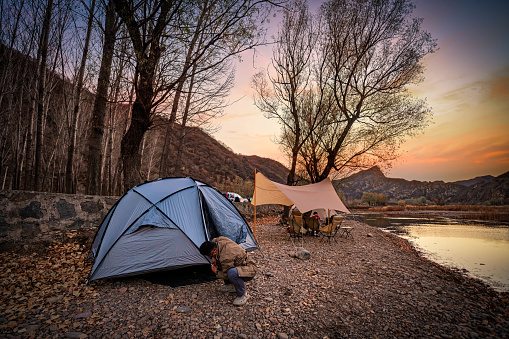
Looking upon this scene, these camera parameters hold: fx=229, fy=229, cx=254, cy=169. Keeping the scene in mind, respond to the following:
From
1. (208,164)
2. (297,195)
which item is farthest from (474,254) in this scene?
(208,164)

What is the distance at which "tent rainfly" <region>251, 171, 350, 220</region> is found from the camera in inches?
315

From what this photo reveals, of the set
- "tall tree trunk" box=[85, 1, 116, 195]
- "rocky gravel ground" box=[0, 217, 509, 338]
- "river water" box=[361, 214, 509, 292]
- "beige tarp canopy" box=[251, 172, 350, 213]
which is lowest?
"river water" box=[361, 214, 509, 292]

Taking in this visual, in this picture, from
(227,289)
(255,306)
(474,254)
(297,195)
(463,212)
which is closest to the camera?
(255,306)

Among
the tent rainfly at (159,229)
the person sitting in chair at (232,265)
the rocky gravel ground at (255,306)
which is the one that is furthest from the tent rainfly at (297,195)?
the person sitting in chair at (232,265)

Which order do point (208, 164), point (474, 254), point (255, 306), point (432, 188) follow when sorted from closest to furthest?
1. point (255, 306)
2. point (474, 254)
3. point (208, 164)
4. point (432, 188)

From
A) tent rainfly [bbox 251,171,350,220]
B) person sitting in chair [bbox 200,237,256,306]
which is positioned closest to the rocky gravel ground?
person sitting in chair [bbox 200,237,256,306]

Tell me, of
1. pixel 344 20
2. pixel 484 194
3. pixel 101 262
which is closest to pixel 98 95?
pixel 101 262

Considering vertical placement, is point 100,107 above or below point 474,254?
above

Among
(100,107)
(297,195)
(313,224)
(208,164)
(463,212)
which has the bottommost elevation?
(463,212)

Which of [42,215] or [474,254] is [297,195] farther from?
[474,254]

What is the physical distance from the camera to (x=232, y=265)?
3891 millimetres

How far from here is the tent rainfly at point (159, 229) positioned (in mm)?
4395

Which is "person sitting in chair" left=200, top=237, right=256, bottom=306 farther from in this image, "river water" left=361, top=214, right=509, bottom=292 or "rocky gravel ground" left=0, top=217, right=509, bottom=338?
"river water" left=361, top=214, right=509, bottom=292

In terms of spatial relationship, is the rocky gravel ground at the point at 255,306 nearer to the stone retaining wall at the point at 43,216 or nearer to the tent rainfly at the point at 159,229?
the tent rainfly at the point at 159,229
